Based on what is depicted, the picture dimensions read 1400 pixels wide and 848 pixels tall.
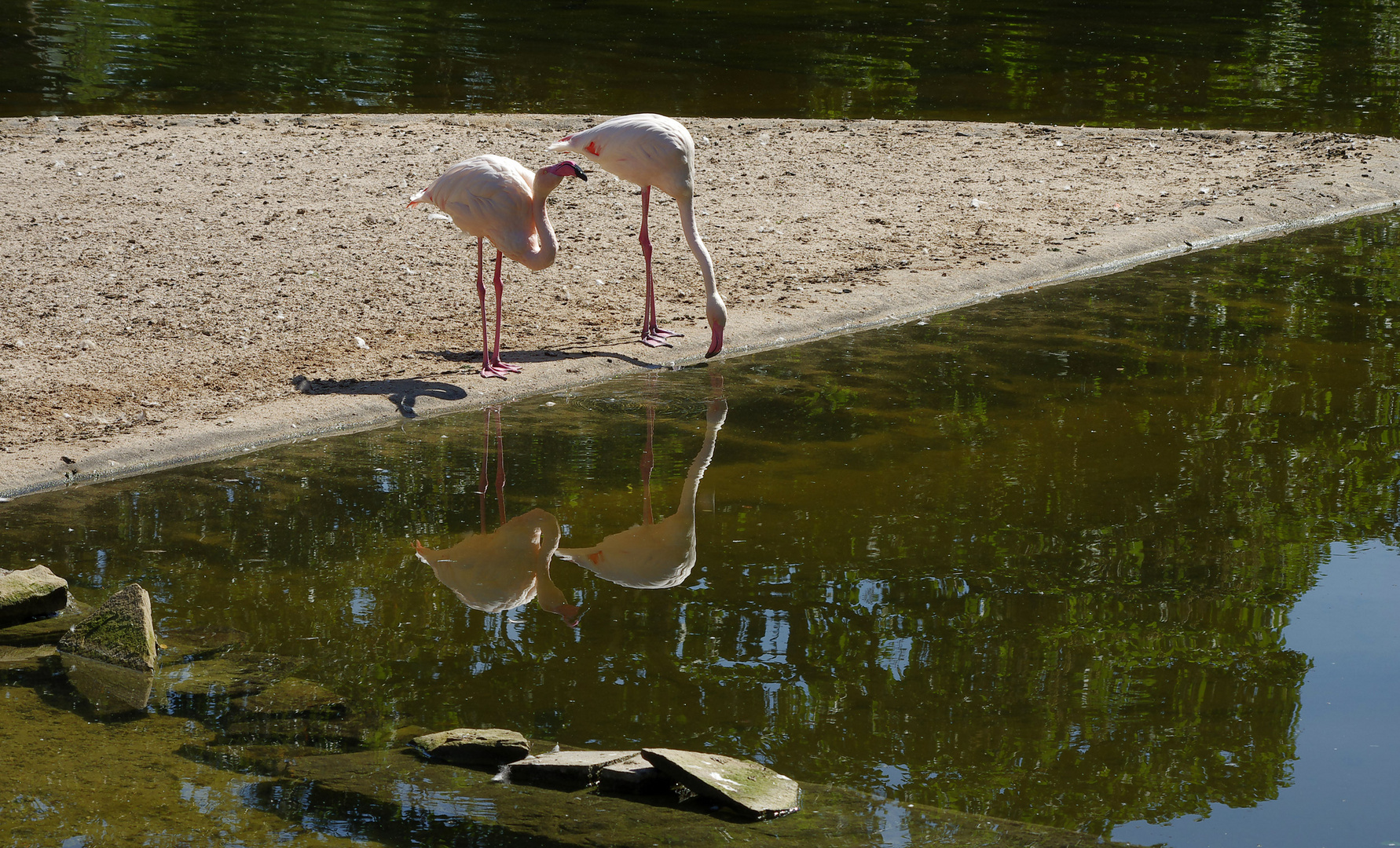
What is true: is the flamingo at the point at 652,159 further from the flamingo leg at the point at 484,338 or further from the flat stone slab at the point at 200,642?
the flat stone slab at the point at 200,642

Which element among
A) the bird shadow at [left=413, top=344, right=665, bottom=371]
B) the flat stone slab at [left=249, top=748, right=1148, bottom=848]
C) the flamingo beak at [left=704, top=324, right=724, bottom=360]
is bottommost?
the flat stone slab at [left=249, top=748, right=1148, bottom=848]

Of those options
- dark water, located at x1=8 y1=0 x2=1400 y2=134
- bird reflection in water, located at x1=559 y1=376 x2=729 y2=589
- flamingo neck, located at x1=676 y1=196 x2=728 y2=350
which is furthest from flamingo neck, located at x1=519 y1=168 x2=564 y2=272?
dark water, located at x1=8 y1=0 x2=1400 y2=134

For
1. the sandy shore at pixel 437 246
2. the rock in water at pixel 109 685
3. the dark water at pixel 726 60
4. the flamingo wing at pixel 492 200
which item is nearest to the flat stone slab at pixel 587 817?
the rock in water at pixel 109 685

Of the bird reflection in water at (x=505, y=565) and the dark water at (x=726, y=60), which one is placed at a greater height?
the dark water at (x=726, y=60)

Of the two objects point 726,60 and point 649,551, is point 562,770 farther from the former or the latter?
point 726,60

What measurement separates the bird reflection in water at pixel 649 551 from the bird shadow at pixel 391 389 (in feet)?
4.77

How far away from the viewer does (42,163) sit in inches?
413

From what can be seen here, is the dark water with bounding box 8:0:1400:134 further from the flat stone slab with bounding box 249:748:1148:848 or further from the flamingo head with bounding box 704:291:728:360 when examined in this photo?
the flat stone slab with bounding box 249:748:1148:848

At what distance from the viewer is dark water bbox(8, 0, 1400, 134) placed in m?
15.6

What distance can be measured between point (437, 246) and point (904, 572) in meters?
5.18

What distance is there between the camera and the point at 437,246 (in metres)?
8.95

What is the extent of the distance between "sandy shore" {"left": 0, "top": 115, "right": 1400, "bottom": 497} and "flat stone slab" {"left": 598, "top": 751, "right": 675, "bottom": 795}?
3255 mm

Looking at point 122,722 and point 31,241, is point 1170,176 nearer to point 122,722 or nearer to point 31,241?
point 31,241

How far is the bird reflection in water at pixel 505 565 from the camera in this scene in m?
4.69
